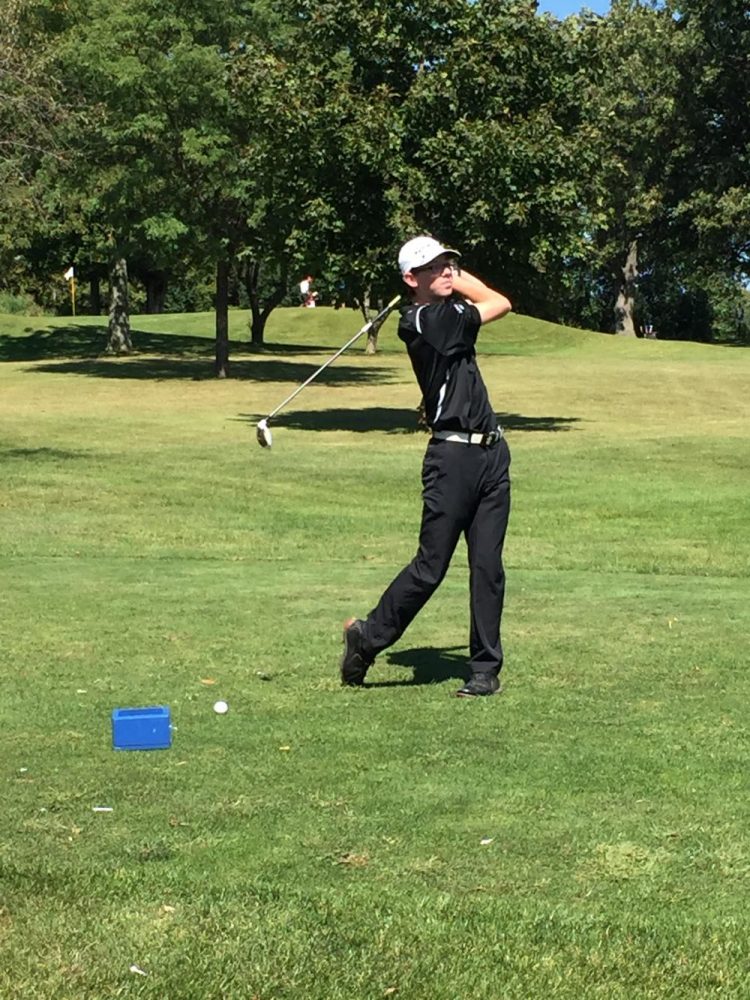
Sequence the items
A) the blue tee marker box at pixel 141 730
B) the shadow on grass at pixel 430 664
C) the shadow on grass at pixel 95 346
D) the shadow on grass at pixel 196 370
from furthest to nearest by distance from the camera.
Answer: the shadow on grass at pixel 95 346 < the shadow on grass at pixel 196 370 < the shadow on grass at pixel 430 664 < the blue tee marker box at pixel 141 730

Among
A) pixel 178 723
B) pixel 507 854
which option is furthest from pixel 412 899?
pixel 178 723

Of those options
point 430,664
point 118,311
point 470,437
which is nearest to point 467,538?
point 470,437

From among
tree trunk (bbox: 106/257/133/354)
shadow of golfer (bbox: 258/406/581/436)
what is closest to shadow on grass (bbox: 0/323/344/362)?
tree trunk (bbox: 106/257/133/354)

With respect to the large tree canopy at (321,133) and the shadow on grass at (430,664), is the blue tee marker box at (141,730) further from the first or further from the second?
the large tree canopy at (321,133)

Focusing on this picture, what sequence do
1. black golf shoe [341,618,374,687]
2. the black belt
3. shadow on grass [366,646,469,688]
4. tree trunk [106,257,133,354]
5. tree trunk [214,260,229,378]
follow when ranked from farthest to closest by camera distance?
tree trunk [106,257,133,354] < tree trunk [214,260,229,378] < shadow on grass [366,646,469,688] < black golf shoe [341,618,374,687] < the black belt

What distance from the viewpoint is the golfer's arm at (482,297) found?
7.07 meters

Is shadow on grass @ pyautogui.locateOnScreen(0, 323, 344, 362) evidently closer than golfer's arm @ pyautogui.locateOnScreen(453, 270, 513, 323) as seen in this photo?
No

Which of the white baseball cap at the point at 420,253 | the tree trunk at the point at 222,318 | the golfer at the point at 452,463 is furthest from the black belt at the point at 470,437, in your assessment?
the tree trunk at the point at 222,318

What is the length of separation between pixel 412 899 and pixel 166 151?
1433 inches

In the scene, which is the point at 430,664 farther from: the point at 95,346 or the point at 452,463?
the point at 95,346

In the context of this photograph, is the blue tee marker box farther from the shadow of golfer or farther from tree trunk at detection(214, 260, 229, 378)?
tree trunk at detection(214, 260, 229, 378)

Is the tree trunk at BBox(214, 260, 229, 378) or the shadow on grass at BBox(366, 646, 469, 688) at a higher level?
the tree trunk at BBox(214, 260, 229, 378)

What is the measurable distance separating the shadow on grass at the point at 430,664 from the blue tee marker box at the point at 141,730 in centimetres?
171

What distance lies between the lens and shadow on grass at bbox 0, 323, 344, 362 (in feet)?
176
